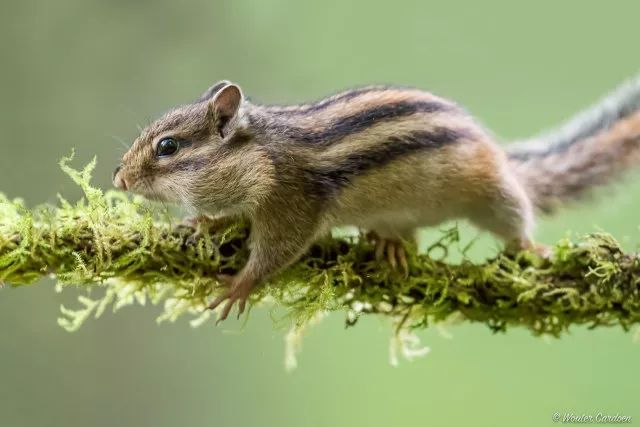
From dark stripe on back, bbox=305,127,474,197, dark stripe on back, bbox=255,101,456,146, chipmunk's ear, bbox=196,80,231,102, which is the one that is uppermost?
chipmunk's ear, bbox=196,80,231,102

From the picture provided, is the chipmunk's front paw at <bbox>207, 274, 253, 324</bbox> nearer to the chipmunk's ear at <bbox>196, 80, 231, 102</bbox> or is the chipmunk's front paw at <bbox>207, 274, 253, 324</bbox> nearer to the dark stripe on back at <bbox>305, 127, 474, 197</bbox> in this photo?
the dark stripe on back at <bbox>305, 127, 474, 197</bbox>

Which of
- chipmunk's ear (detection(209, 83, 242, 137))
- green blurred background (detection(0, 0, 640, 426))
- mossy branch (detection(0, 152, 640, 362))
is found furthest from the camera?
green blurred background (detection(0, 0, 640, 426))

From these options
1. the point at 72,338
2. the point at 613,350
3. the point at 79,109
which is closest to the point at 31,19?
the point at 79,109

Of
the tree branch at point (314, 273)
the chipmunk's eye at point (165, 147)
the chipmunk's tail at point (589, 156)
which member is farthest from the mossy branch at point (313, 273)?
the chipmunk's tail at point (589, 156)

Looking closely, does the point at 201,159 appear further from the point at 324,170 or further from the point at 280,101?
the point at 280,101

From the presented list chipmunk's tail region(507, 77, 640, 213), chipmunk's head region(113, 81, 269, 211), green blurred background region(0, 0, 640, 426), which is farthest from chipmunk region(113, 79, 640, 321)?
green blurred background region(0, 0, 640, 426)

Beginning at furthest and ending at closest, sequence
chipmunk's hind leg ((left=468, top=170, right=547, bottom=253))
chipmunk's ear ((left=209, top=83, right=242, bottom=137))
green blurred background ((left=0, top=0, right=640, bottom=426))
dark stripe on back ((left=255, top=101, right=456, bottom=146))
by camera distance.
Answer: green blurred background ((left=0, top=0, right=640, bottom=426)) → chipmunk's hind leg ((left=468, top=170, right=547, bottom=253)) → dark stripe on back ((left=255, top=101, right=456, bottom=146)) → chipmunk's ear ((left=209, top=83, right=242, bottom=137))
